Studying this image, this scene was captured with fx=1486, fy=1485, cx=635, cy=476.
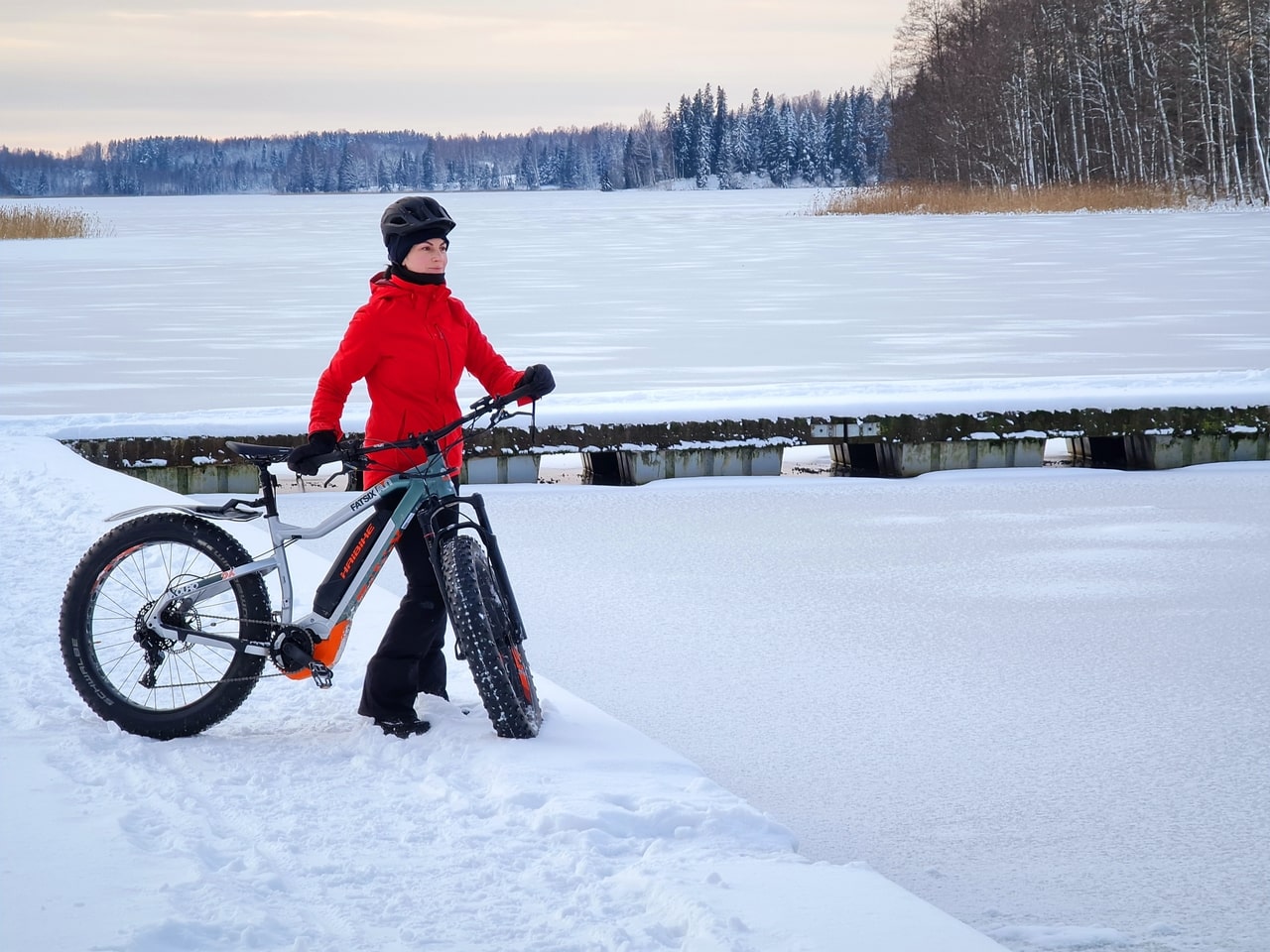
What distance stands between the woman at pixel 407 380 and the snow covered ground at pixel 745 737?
180 mm

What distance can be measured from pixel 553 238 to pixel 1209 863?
37616 mm

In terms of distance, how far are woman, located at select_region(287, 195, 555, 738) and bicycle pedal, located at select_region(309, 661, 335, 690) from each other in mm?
107

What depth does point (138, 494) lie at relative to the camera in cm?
700

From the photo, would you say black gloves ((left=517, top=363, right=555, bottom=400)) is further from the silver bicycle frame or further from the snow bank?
the snow bank

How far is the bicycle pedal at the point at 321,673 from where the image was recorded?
408 centimetres

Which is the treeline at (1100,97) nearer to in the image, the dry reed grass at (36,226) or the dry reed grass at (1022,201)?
the dry reed grass at (1022,201)

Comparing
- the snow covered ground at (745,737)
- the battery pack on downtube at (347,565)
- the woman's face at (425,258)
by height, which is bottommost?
the snow covered ground at (745,737)

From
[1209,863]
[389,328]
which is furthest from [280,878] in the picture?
[1209,863]

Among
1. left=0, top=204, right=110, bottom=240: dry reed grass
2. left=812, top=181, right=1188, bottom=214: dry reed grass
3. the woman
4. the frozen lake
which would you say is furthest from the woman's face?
left=812, top=181, right=1188, bottom=214: dry reed grass

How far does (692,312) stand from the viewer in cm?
1850

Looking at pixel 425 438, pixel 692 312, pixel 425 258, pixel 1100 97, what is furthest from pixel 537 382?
pixel 1100 97

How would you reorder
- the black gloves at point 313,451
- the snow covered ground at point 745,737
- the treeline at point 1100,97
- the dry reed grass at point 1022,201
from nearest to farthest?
the snow covered ground at point 745,737 < the black gloves at point 313,451 < the dry reed grass at point 1022,201 < the treeline at point 1100,97

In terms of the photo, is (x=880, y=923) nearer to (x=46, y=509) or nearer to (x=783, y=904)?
(x=783, y=904)

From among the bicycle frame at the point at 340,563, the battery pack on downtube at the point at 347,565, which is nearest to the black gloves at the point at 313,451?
the bicycle frame at the point at 340,563
